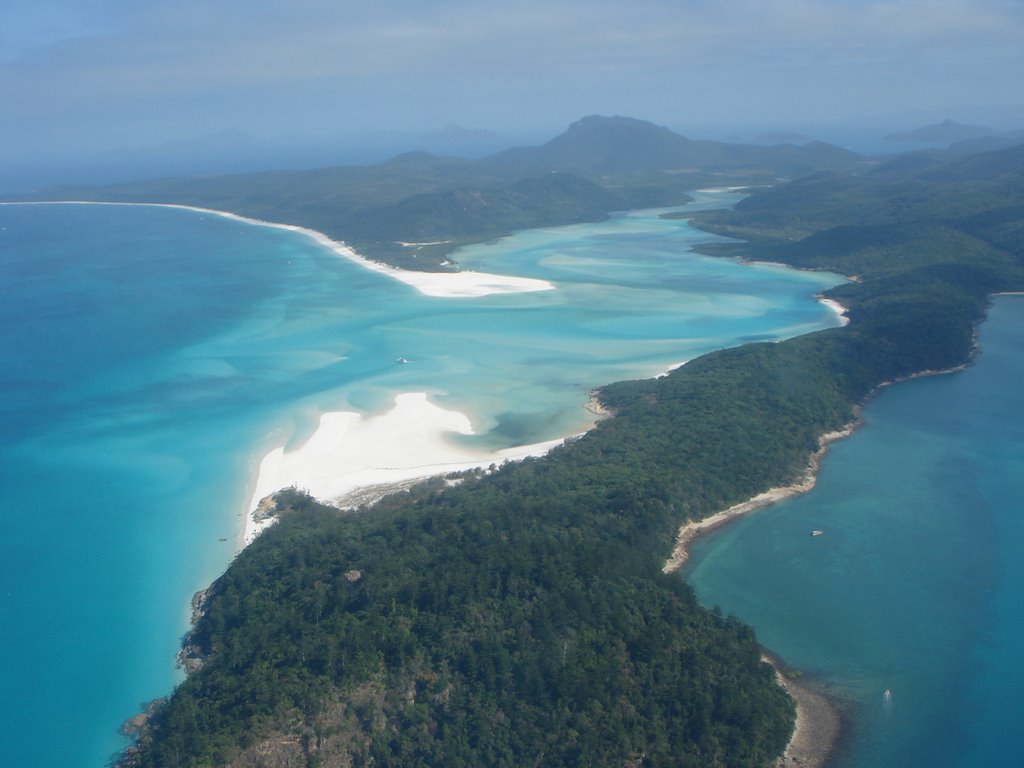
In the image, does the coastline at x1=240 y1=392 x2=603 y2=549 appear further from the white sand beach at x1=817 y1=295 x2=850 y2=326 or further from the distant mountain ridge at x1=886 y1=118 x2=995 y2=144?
the distant mountain ridge at x1=886 y1=118 x2=995 y2=144

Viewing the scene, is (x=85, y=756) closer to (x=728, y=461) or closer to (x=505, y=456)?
(x=505, y=456)

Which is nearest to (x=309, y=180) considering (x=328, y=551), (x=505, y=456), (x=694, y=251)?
(x=694, y=251)

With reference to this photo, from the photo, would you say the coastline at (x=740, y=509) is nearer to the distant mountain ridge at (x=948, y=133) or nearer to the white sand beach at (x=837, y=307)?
the white sand beach at (x=837, y=307)

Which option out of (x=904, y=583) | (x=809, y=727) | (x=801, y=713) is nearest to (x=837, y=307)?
(x=904, y=583)

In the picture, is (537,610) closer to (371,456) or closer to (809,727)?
(809,727)

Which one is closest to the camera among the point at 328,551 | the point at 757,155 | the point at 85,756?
the point at 85,756

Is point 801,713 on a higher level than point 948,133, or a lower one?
lower
